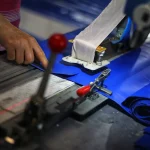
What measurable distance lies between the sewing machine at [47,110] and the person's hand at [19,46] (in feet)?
0.20

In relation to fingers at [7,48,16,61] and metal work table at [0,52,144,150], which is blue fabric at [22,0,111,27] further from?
metal work table at [0,52,144,150]

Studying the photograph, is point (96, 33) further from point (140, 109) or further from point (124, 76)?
point (140, 109)

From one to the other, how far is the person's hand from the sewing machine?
6 centimetres

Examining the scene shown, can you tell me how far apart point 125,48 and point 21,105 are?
1.74 feet

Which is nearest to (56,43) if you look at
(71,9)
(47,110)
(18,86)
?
(47,110)

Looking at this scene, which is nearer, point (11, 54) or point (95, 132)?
point (95, 132)

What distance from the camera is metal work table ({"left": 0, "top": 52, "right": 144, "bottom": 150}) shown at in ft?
2.12

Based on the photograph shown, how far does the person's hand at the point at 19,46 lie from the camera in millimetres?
891

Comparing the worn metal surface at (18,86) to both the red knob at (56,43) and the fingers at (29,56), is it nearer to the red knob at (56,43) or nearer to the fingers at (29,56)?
the fingers at (29,56)

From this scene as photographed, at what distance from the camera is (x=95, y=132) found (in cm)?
69

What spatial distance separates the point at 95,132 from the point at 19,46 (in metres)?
0.35

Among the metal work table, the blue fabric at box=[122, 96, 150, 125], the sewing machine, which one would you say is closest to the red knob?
the sewing machine

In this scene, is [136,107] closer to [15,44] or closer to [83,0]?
[15,44]

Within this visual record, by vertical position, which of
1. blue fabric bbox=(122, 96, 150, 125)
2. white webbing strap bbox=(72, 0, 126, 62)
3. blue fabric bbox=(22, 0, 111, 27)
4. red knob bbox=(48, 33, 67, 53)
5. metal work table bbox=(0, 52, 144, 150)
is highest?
red knob bbox=(48, 33, 67, 53)
